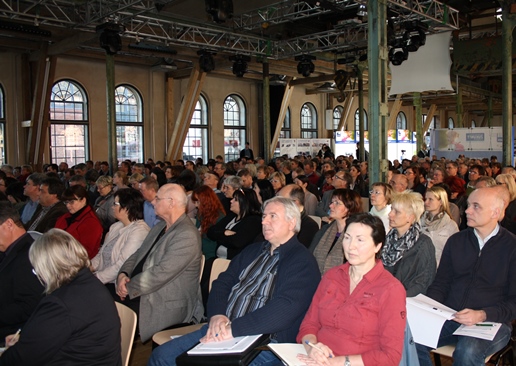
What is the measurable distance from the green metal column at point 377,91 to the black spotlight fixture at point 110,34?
4625mm

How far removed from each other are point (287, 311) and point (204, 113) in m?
16.4

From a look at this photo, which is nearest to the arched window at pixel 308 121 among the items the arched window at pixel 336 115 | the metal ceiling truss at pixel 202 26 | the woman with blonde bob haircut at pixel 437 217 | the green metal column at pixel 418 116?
the arched window at pixel 336 115

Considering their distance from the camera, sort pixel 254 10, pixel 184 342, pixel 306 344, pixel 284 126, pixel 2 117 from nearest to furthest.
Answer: pixel 306 344 → pixel 184 342 → pixel 254 10 → pixel 2 117 → pixel 284 126

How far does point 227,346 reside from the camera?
234 cm

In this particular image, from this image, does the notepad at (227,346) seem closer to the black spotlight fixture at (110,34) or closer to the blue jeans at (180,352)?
the blue jeans at (180,352)

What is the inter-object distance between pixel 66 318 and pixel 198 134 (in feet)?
54.4

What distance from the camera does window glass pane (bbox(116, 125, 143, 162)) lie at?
16031 mm

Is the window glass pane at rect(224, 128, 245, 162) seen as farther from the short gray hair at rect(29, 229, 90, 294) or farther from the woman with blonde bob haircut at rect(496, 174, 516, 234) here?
the short gray hair at rect(29, 229, 90, 294)

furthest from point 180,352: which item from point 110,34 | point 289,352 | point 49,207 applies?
point 110,34

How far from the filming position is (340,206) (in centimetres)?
361

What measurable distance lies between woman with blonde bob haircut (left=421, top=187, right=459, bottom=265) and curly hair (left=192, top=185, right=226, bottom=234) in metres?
1.88

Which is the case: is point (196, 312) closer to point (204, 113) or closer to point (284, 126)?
point (204, 113)

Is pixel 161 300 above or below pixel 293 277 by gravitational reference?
below

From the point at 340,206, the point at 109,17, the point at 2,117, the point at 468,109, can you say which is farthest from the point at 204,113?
the point at 468,109
